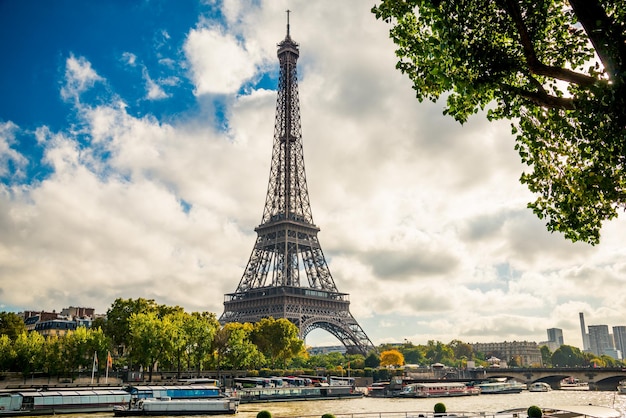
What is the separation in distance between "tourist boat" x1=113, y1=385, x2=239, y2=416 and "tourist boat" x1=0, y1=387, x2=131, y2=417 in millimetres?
2177

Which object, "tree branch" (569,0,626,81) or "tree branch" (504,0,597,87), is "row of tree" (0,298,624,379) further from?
"tree branch" (569,0,626,81)

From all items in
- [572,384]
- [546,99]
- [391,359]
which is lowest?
[572,384]

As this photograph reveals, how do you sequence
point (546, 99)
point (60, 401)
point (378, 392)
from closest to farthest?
point (546, 99) → point (60, 401) → point (378, 392)

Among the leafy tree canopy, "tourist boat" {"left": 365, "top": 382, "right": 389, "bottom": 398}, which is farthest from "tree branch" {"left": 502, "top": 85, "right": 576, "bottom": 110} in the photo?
the leafy tree canopy

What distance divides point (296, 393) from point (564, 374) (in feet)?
218

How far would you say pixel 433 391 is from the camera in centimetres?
8362

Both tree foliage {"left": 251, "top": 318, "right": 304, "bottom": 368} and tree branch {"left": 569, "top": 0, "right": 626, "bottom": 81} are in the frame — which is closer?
tree branch {"left": 569, "top": 0, "right": 626, "bottom": 81}

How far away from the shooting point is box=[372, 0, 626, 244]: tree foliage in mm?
12953

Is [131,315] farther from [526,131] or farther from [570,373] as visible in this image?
[570,373]

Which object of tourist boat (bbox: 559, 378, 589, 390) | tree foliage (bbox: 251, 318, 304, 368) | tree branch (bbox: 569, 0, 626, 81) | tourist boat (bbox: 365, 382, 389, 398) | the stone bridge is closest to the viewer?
tree branch (bbox: 569, 0, 626, 81)

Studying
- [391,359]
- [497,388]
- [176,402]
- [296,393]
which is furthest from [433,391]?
[391,359]

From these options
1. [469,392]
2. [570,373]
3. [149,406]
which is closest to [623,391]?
[570,373]

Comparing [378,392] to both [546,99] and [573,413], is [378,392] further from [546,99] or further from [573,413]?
[546,99]

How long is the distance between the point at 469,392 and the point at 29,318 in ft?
335
